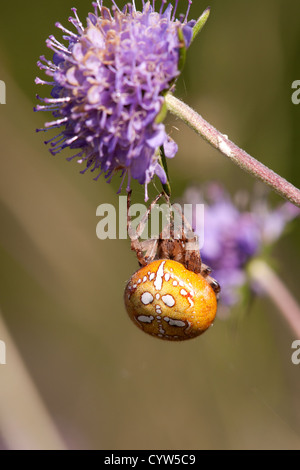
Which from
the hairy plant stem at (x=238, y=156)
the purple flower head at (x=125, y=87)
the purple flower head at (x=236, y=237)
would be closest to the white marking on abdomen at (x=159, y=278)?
the purple flower head at (x=125, y=87)

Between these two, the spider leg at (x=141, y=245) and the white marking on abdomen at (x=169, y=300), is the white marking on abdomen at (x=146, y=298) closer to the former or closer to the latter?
the white marking on abdomen at (x=169, y=300)

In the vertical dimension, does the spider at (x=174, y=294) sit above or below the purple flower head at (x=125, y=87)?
below

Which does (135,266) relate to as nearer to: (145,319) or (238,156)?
(145,319)

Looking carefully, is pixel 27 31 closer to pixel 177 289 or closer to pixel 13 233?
pixel 13 233

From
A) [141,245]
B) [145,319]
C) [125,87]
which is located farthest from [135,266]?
[125,87]

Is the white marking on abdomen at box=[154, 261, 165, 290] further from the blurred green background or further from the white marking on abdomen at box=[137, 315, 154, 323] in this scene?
the blurred green background

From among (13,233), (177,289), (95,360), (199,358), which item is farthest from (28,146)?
(177,289)
